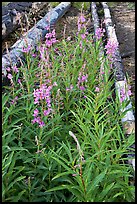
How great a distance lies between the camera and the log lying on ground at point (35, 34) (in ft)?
14.9

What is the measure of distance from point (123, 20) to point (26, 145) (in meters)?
5.66

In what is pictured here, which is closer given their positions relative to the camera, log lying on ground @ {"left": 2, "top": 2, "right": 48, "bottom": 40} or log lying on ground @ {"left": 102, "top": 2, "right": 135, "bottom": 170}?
log lying on ground @ {"left": 102, "top": 2, "right": 135, "bottom": 170}

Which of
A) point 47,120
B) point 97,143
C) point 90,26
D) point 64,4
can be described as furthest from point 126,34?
point 97,143

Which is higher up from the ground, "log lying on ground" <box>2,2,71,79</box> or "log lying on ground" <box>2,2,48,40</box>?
"log lying on ground" <box>2,2,48,40</box>

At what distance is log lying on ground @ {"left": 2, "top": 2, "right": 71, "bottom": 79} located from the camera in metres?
4.54

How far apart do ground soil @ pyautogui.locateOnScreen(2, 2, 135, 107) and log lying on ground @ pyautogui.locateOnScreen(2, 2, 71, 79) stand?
0.51ft

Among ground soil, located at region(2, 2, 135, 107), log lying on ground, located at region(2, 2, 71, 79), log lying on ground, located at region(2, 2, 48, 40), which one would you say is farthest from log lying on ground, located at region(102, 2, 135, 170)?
log lying on ground, located at region(2, 2, 48, 40)

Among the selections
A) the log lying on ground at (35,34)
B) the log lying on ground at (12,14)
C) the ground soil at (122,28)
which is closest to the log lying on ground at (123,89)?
the ground soil at (122,28)

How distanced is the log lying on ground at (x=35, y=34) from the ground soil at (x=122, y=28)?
0.16 meters

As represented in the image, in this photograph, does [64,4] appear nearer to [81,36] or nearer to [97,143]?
[81,36]

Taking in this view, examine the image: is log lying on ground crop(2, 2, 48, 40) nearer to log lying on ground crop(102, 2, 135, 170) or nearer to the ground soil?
the ground soil

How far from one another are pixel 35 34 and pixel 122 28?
2399mm

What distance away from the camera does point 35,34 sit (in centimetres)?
572

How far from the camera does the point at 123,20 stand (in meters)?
7.89
